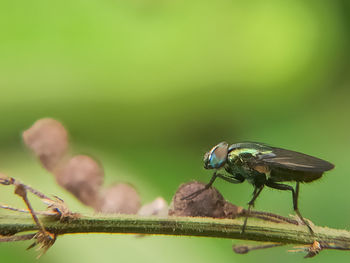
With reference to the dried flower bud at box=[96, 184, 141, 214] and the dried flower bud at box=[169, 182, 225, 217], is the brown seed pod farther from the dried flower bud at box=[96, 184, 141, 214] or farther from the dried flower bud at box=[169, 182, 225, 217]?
the dried flower bud at box=[96, 184, 141, 214]

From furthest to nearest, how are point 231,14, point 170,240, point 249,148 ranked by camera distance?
point 231,14 < point 170,240 < point 249,148

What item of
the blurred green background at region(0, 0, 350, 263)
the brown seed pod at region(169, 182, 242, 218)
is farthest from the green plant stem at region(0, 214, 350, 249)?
the blurred green background at region(0, 0, 350, 263)

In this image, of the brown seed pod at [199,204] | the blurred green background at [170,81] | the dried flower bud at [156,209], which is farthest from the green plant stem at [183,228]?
the blurred green background at [170,81]

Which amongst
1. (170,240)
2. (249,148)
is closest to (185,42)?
(170,240)

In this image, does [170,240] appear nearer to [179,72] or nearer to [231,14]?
[179,72]

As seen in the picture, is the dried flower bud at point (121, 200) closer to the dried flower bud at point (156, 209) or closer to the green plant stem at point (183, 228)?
the dried flower bud at point (156, 209)

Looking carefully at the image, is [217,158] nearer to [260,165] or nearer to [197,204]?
[260,165]

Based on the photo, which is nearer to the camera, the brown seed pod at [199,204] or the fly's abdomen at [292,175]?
the brown seed pod at [199,204]
